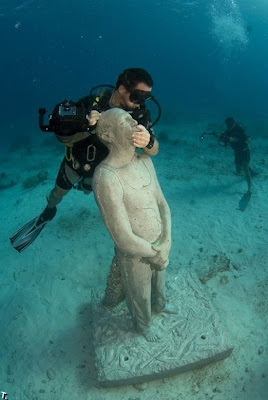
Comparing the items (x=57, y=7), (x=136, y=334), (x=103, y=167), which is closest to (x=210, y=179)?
(x=136, y=334)

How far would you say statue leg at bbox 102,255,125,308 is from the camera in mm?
4492

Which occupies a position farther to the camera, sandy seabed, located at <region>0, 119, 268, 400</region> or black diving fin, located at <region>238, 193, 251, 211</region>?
black diving fin, located at <region>238, 193, 251, 211</region>

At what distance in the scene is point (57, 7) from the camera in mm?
34438

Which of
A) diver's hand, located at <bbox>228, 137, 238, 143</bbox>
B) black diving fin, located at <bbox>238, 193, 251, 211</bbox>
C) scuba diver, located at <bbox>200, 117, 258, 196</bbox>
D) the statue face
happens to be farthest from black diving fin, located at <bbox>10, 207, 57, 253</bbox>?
diver's hand, located at <bbox>228, 137, 238, 143</bbox>

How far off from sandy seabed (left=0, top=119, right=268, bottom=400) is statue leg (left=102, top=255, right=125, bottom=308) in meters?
0.73

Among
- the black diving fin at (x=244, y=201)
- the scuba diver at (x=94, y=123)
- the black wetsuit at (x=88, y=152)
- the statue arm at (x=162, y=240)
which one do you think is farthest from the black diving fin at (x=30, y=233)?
the black diving fin at (x=244, y=201)

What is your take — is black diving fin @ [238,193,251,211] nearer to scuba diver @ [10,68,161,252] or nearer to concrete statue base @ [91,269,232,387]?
concrete statue base @ [91,269,232,387]

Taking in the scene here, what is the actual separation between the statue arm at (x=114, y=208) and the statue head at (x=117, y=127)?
34 cm

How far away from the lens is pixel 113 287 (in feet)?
14.8

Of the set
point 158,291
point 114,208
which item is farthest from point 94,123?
point 158,291

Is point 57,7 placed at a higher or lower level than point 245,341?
higher

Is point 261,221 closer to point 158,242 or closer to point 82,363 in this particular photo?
point 158,242

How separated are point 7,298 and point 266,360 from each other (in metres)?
4.77

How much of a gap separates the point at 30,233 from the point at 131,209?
11.4 feet
